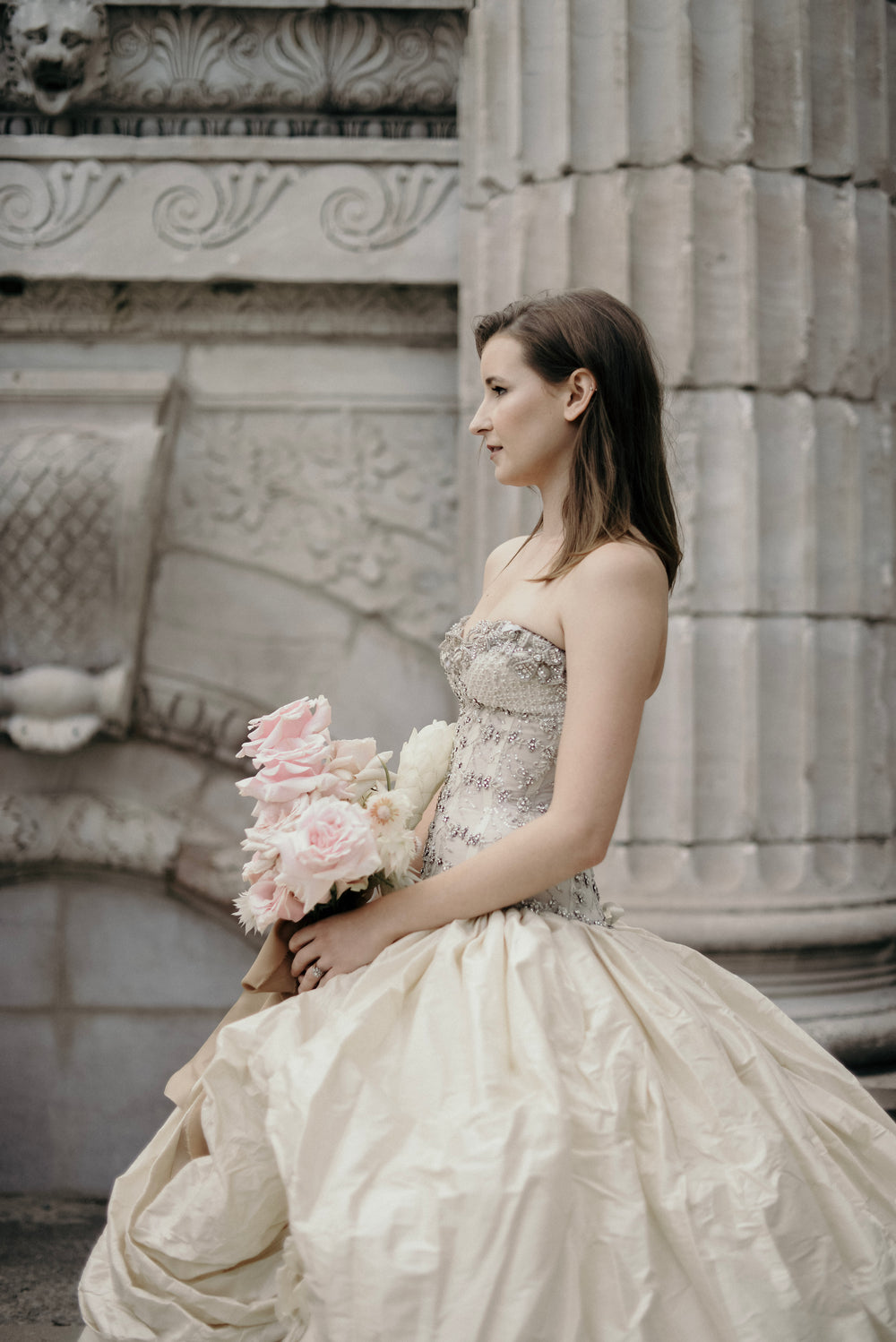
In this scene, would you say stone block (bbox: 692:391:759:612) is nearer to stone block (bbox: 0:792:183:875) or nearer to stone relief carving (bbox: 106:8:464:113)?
stone relief carving (bbox: 106:8:464:113)

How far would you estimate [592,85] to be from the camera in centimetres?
290

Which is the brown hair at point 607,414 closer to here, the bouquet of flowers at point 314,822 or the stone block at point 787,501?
the bouquet of flowers at point 314,822

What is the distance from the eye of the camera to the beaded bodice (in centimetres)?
174

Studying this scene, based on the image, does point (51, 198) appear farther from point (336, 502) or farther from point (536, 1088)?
point (536, 1088)

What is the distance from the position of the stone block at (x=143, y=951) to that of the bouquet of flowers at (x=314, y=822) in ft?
6.07

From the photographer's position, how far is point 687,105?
2.82m

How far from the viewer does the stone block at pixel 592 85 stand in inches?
114

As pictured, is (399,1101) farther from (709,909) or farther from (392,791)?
(709,909)

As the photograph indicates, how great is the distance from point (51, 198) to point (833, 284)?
2344 millimetres

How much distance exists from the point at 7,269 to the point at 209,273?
0.62 metres

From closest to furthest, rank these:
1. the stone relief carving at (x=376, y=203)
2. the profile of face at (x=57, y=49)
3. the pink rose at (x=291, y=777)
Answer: the pink rose at (x=291, y=777)
the profile of face at (x=57, y=49)
the stone relief carving at (x=376, y=203)

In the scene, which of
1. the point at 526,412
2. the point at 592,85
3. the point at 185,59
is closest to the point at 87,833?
the point at 526,412

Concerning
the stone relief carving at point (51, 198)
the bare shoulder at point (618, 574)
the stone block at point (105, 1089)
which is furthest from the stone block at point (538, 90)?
the stone block at point (105, 1089)

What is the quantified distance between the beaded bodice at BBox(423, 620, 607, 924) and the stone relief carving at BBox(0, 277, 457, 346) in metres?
1.86
